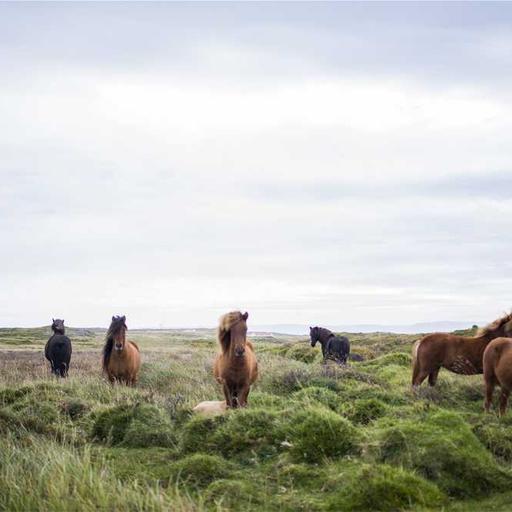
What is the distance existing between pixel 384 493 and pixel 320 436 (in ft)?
6.02

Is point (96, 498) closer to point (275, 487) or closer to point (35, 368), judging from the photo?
point (275, 487)

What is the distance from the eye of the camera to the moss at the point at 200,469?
7613mm

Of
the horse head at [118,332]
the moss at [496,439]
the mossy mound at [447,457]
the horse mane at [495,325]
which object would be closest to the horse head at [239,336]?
the mossy mound at [447,457]

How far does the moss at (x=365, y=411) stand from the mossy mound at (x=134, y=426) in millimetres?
2890

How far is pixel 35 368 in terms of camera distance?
23.3 metres

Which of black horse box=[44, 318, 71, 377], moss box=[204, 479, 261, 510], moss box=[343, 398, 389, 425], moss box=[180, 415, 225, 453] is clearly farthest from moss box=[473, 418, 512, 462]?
black horse box=[44, 318, 71, 377]

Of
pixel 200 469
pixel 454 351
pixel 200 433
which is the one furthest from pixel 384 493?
pixel 454 351

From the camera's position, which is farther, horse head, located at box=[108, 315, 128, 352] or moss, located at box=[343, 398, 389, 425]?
horse head, located at box=[108, 315, 128, 352]

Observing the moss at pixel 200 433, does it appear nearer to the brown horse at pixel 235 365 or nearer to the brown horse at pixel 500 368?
the brown horse at pixel 235 365

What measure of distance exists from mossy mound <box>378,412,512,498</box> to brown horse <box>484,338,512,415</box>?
3.30 metres

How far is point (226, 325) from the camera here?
11469 mm

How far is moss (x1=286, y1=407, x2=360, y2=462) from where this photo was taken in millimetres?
8164

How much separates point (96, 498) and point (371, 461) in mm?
3250

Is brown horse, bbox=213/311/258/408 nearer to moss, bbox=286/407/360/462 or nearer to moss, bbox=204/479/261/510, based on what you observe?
moss, bbox=286/407/360/462
